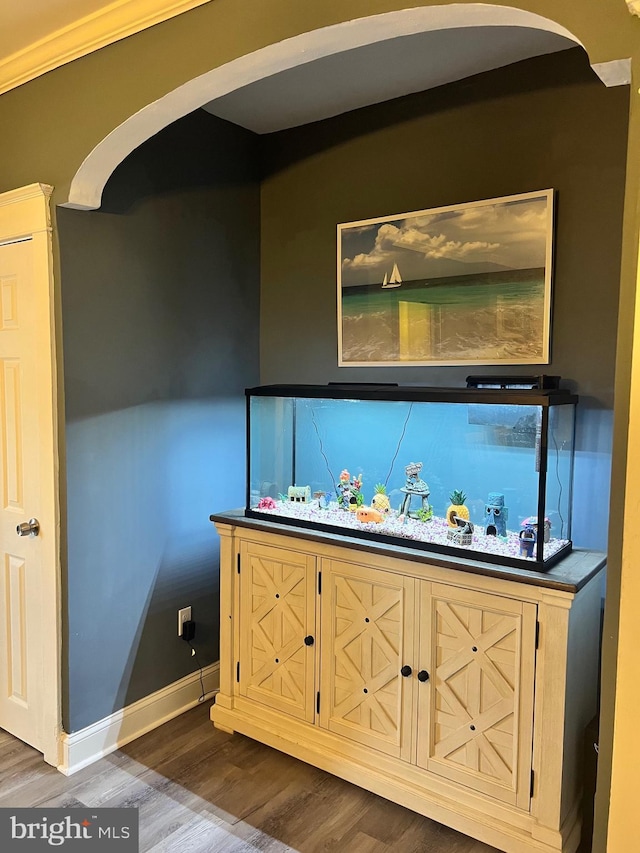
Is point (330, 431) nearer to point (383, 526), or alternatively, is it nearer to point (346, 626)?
point (383, 526)

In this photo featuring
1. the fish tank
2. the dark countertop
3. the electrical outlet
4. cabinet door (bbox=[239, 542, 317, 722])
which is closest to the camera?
the dark countertop

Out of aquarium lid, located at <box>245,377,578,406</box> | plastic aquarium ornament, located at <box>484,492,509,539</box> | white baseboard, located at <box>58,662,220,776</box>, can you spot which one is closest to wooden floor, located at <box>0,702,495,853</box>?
white baseboard, located at <box>58,662,220,776</box>

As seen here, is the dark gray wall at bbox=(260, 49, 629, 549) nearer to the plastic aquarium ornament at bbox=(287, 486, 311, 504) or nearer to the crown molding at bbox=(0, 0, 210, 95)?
the plastic aquarium ornament at bbox=(287, 486, 311, 504)

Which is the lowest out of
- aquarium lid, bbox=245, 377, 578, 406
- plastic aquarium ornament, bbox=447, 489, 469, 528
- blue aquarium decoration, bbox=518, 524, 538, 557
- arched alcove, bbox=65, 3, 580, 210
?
blue aquarium decoration, bbox=518, 524, 538, 557

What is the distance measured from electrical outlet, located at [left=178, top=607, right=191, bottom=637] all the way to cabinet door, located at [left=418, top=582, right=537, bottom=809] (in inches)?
46.6

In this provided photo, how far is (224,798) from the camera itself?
2.28 meters

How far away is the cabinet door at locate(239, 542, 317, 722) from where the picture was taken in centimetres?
242

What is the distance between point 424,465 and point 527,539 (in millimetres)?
472

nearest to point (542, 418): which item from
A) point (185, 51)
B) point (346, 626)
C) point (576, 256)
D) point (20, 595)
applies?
point (576, 256)

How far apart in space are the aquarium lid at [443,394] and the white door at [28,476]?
0.85m

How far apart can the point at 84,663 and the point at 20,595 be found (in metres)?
0.39

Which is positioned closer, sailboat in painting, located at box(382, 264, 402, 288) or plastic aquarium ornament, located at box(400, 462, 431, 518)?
plastic aquarium ornament, located at box(400, 462, 431, 518)

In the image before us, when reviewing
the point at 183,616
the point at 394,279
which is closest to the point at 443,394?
the point at 394,279

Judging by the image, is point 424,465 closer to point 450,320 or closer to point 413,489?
point 413,489
